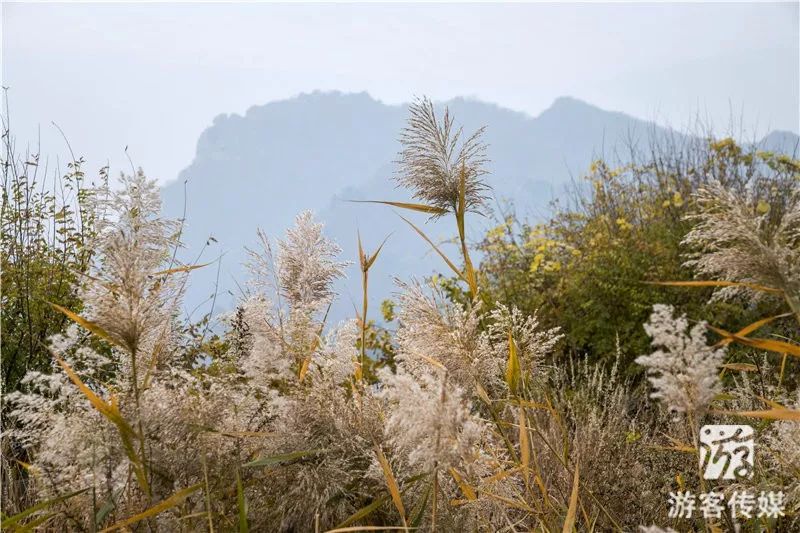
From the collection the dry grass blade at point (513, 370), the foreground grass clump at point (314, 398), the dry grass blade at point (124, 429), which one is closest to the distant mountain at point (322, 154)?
the foreground grass clump at point (314, 398)

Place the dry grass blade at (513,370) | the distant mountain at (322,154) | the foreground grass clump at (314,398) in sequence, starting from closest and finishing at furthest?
the foreground grass clump at (314,398), the dry grass blade at (513,370), the distant mountain at (322,154)

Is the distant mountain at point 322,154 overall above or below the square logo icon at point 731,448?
above

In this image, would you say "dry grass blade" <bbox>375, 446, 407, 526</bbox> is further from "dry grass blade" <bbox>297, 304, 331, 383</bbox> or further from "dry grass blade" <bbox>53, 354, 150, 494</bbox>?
"dry grass blade" <bbox>53, 354, 150, 494</bbox>

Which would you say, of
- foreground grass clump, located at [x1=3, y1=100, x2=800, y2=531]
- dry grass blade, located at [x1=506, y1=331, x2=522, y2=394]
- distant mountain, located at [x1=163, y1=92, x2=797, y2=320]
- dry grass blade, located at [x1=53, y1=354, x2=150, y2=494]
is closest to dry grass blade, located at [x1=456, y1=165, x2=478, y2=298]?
foreground grass clump, located at [x1=3, y1=100, x2=800, y2=531]

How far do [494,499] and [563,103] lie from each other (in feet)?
435

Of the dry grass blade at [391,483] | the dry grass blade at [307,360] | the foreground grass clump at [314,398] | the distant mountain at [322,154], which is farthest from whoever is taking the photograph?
the distant mountain at [322,154]

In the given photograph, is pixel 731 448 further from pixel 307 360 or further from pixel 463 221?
pixel 307 360

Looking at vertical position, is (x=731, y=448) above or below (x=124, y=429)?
below

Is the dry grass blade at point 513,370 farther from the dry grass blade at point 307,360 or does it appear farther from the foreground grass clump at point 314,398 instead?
the dry grass blade at point 307,360

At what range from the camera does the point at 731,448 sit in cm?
193

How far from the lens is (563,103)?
12788 centimetres

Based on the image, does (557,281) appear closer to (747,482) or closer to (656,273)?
(656,273)

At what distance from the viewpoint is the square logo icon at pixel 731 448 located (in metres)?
1.90

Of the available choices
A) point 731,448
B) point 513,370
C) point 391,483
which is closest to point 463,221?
point 513,370
